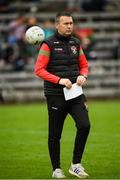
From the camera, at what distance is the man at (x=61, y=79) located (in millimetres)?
10695

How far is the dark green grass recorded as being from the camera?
1150cm

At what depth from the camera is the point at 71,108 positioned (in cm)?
1088

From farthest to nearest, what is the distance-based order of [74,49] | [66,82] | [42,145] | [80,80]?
[42,145] < [74,49] < [80,80] < [66,82]

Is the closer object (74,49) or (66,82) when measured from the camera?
(66,82)

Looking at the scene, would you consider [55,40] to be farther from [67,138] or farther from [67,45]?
[67,138]

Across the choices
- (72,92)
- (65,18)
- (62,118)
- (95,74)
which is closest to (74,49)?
(65,18)

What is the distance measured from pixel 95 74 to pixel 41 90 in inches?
76.5

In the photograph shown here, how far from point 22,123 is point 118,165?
7319 mm

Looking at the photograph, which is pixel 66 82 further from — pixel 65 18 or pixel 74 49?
pixel 65 18

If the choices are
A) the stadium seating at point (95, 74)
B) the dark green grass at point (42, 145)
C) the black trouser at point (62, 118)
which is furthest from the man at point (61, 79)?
the stadium seating at point (95, 74)

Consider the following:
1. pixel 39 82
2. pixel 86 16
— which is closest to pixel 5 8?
pixel 86 16

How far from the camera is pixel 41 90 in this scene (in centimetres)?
2638

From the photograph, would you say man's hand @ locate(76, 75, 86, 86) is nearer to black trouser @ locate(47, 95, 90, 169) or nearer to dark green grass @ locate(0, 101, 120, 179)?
black trouser @ locate(47, 95, 90, 169)

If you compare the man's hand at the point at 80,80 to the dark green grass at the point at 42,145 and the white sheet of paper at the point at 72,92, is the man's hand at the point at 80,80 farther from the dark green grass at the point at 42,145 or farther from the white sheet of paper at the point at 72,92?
the dark green grass at the point at 42,145
